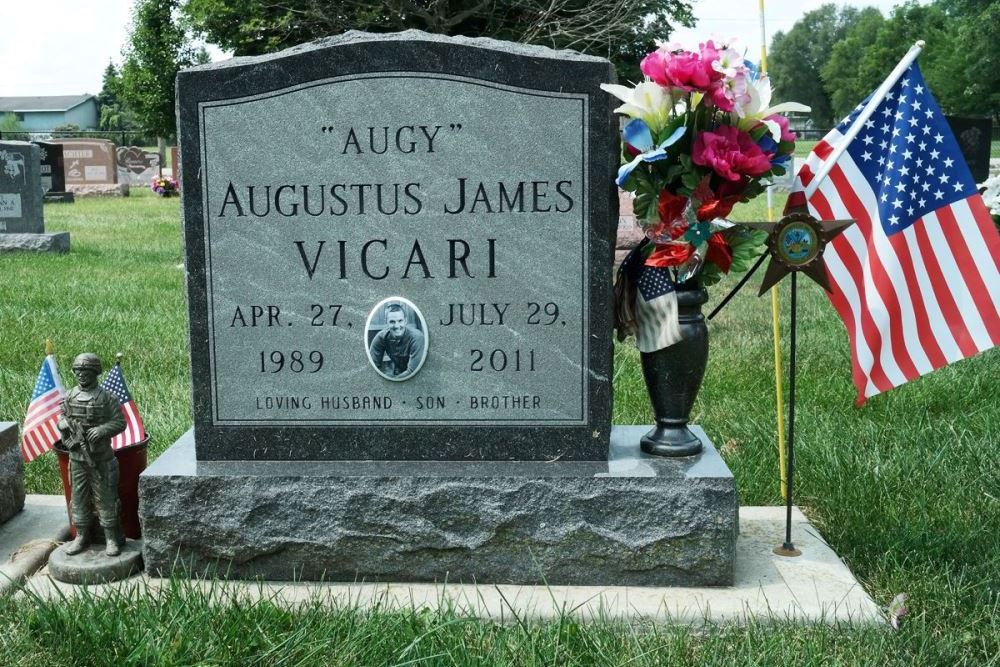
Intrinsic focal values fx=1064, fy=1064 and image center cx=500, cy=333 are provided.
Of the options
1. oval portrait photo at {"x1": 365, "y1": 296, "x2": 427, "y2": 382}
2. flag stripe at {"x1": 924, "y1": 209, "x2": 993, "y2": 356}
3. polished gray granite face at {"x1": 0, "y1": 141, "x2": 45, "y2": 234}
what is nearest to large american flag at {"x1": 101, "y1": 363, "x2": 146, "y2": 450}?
oval portrait photo at {"x1": 365, "y1": 296, "x2": 427, "y2": 382}

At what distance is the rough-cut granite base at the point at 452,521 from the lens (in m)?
3.34

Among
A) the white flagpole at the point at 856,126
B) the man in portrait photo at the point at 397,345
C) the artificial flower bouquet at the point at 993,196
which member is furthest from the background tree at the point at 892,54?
the man in portrait photo at the point at 397,345

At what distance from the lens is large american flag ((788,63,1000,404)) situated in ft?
11.8

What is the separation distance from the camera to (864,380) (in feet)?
11.9

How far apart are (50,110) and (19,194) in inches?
4216

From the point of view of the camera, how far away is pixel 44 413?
3703 mm

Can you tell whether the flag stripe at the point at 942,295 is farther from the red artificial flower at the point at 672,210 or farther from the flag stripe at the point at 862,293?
the red artificial flower at the point at 672,210

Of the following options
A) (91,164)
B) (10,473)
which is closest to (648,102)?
(10,473)

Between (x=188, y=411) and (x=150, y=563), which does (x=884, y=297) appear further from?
(x=188, y=411)

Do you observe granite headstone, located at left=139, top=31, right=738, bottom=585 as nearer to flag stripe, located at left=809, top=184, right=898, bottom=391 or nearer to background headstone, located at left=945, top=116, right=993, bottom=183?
flag stripe, located at left=809, top=184, right=898, bottom=391

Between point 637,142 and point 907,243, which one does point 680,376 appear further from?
point 907,243

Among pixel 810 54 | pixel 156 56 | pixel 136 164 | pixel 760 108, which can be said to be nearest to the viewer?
pixel 760 108

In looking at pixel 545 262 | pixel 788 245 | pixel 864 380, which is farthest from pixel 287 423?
pixel 864 380

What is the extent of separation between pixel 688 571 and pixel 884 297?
116cm
